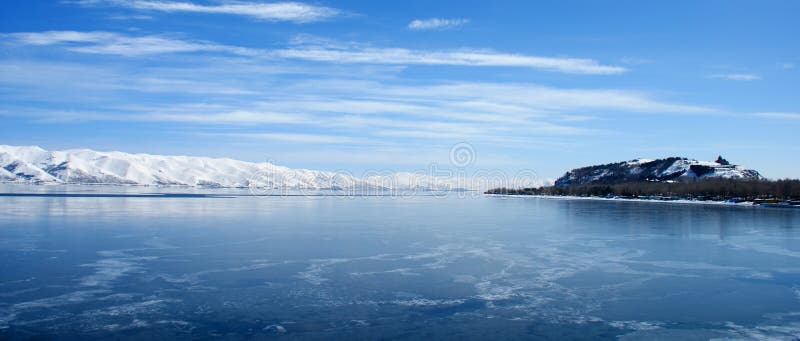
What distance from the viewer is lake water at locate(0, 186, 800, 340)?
32.4 ft

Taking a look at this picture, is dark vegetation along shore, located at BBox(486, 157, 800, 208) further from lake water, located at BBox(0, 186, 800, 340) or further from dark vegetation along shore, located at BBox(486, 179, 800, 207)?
lake water, located at BBox(0, 186, 800, 340)

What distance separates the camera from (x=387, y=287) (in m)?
13.4

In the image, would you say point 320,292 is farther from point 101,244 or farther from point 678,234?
point 678,234

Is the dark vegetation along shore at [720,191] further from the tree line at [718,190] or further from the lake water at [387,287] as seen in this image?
the lake water at [387,287]

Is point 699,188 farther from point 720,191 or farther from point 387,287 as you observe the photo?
point 387,287

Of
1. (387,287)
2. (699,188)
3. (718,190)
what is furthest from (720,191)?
(387,287)

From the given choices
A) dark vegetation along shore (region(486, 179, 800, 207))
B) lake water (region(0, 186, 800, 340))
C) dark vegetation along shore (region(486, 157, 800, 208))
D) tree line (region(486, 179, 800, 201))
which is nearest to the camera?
lake water (region(0, 186, 800, 340))

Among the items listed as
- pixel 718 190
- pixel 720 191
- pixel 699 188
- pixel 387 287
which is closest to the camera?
pixel 387 287

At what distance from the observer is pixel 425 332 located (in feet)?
31.3

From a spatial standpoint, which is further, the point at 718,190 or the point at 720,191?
the point at 718,190

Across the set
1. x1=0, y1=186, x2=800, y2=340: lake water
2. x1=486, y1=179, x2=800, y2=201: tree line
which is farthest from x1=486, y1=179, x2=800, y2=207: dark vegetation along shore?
x1=0, y1=186, x2=800, y2=340: lake water

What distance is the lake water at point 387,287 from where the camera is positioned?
389 inches

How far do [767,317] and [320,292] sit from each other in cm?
893

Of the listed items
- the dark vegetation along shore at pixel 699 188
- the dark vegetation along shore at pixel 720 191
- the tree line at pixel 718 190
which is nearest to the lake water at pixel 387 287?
the dark vegetation along shore at pixel 699 188
